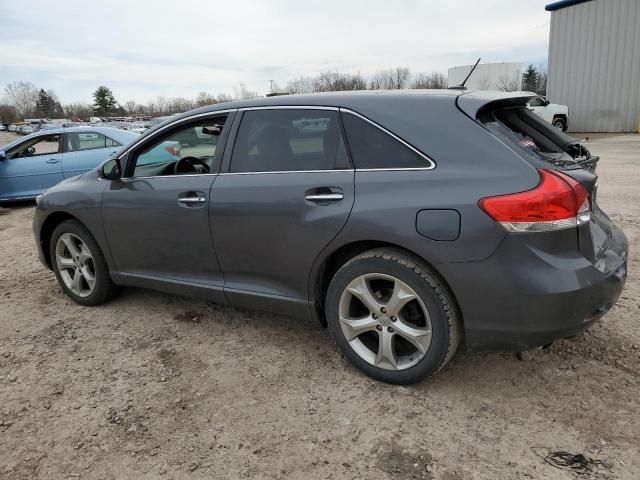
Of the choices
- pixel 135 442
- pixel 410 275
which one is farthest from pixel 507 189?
pixel 135 442

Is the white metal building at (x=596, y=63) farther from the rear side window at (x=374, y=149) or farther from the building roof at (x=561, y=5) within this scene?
the rear side window at (x=374, y=149)

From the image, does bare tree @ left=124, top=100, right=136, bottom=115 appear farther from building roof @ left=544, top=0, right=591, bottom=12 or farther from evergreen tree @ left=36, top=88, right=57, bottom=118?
building roof @ left=544, top=0, right=591, bottom=12

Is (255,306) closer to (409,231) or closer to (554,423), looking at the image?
(409,231)

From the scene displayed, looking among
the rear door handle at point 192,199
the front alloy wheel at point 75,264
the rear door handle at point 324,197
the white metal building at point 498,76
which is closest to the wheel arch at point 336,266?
the rear door handle at point 324,197

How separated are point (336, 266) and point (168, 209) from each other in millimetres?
1281

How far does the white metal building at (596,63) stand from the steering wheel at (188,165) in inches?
979

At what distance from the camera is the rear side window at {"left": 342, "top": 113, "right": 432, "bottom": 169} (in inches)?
107

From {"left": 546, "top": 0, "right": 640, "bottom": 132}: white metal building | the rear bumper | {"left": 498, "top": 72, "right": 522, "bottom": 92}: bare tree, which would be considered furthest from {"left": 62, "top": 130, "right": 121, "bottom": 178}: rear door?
{"left": 498, "top": 72, "right": 522, "bottom": 92}: bare tree

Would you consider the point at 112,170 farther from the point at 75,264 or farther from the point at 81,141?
the point at 81,141

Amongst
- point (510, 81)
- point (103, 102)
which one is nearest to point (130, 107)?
point (103, 102)

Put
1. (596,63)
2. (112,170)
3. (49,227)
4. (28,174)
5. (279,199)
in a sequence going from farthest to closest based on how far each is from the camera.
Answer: (596,63) → (28,174) → (49,227) → (112,170) → (279,199)

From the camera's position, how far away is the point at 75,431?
8.68 feet

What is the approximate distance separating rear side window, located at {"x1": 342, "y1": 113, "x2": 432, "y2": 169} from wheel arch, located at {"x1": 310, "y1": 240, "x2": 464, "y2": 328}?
43cm

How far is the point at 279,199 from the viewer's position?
3037 mm
